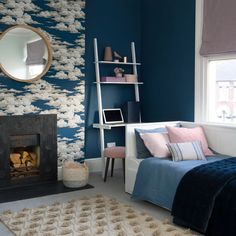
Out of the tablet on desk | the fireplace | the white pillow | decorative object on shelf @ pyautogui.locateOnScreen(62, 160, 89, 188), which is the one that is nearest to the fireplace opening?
the fireplace

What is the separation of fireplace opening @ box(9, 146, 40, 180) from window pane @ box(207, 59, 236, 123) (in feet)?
7.69

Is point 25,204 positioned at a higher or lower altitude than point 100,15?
lower

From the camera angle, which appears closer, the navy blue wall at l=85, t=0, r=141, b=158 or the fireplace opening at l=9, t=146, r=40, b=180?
the fireplace opening at l=9, t=146, r=40, b=180

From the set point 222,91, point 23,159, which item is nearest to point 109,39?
point 222,91

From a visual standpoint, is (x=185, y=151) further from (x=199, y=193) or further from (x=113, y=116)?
(x=113, y=116)

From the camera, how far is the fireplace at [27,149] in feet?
14.6

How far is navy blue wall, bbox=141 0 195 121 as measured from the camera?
194 inches

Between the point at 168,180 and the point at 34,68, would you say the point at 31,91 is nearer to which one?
the point at 34,68

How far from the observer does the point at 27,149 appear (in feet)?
15.8

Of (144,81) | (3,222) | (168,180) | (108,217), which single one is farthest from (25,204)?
(144,81)

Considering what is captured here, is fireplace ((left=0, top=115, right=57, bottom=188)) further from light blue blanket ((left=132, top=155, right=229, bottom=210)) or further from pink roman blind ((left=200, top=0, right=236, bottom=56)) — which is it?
pink roman blind ((left=200, top=0, right=236, bottom=56))

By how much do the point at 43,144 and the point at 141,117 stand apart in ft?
5.77

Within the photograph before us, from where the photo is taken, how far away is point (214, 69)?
469 centimetres

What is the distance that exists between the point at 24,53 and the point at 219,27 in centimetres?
244
